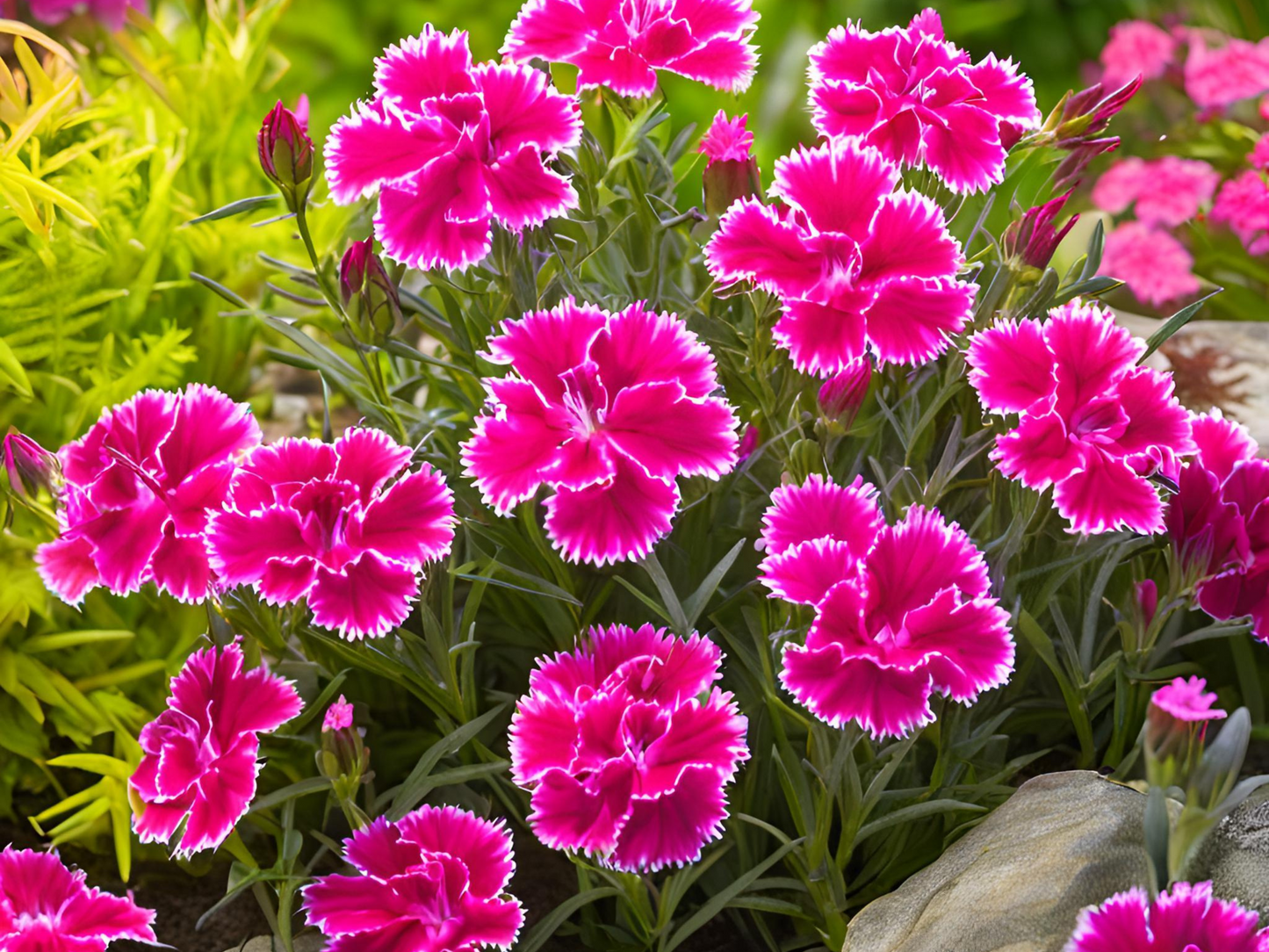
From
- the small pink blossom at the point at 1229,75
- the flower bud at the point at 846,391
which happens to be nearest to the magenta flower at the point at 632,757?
the flower bud at the point at 846,391

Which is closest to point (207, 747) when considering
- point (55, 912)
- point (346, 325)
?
point (55, 912)

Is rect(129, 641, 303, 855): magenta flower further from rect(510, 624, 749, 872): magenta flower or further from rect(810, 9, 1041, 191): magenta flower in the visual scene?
rect(810, 9, 1041, 191): magenta flower

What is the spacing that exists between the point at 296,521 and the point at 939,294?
479mm

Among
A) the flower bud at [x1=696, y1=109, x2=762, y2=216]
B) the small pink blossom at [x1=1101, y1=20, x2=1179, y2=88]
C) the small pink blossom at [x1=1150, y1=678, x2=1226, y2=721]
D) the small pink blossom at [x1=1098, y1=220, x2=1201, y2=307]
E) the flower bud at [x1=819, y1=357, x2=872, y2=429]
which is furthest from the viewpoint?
the small pink blossom at [x1=1101, y1=20, x2=1179, y2=88]

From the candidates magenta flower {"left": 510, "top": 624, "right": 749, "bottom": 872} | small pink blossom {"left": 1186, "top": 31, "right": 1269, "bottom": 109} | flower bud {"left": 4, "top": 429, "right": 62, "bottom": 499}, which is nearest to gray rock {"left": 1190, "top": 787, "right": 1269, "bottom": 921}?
magenta flower {"left": 510, "top": 624, "right": 749, "bottom": 872}

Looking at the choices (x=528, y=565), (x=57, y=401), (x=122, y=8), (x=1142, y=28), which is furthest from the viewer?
(x=1142, y=28)

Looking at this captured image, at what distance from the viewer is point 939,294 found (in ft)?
2.78

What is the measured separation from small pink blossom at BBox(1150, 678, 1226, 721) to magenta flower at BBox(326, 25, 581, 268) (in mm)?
519

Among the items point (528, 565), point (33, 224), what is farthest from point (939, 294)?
point (33, 224)

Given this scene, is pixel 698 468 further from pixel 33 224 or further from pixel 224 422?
pixel 33 224

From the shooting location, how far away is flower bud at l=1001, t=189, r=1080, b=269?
92 cm

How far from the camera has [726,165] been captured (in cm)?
98

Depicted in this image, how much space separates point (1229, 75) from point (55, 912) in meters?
2.24

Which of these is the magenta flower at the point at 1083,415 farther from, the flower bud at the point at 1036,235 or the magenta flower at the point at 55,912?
the magenta flower at the point at 55,912
